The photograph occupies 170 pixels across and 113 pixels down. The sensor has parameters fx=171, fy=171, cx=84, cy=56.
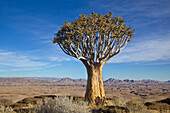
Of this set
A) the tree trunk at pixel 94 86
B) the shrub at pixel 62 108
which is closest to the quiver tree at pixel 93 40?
the tree trunk at pixel 94 86

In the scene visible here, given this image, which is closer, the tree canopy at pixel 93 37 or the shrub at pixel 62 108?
the shrub at pixel 62 108

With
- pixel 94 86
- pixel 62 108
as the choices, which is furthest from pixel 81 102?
pixel 94 86

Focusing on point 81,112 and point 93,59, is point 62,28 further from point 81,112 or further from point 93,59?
point 81,112

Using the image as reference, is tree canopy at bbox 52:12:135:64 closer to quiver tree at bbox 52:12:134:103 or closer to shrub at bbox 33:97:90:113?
quiver tree at bbox 52:12:134:103

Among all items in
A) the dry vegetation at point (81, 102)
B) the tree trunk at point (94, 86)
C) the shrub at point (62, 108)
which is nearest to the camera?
the shrub at point (62, 108)

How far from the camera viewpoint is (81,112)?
243 inches

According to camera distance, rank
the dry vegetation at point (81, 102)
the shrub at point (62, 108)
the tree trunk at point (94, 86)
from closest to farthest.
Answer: the shrub at point (62, 108)
the dry vegetation at point (81, 102)
the tree trunk at point (94, 86)

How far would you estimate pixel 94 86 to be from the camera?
10.8 meters

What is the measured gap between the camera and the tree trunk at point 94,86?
10555 millimetres

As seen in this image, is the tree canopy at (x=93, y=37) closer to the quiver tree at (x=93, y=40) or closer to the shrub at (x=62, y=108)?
the quiver tree at (x=93, y=40)

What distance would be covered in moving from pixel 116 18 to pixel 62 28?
151 inches

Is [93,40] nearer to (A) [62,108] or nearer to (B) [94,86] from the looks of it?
(B) [94,86]

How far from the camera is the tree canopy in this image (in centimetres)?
1114

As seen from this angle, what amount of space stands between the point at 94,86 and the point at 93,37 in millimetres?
3302
